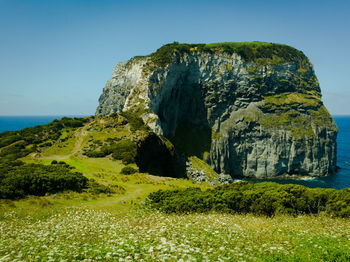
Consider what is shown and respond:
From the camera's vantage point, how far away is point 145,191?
30.7m

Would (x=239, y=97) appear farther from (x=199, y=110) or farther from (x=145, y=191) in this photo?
(x=145, y=191)

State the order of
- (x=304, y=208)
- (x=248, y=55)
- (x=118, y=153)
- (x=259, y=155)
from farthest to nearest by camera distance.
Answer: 1. (x=248, y=55)
2. (x=259, y=155)
3. (x=118, y=153)
4. (x=304, y=208)

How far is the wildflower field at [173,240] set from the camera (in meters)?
10.0

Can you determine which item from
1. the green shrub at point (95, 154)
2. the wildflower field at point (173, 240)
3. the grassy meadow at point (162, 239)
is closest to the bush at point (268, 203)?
the grassy meadow at point (162, 239)

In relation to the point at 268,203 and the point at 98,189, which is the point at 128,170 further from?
the point at 268,203

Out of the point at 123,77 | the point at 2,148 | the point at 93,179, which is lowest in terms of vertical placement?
the point at 93,179

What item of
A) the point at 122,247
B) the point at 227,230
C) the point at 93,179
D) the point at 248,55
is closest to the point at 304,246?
the point at 227,230

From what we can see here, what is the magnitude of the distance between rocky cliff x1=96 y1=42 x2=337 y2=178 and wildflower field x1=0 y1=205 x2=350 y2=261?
10031 centimetres

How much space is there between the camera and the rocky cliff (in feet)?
402

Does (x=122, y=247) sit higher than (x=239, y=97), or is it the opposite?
(x=239, y=97)

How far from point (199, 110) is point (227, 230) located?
12287 centimetres

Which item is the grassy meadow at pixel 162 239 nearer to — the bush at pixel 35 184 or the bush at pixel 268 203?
the bush at pixel 268 203

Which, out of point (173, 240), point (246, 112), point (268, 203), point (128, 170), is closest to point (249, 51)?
point (246, 112)

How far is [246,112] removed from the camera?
130 meters
